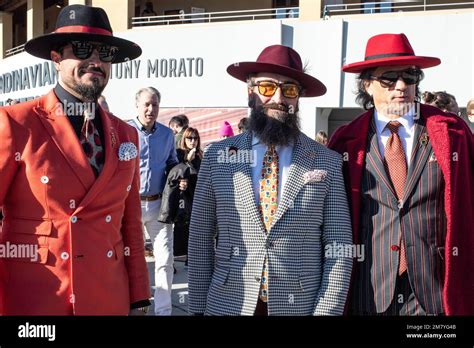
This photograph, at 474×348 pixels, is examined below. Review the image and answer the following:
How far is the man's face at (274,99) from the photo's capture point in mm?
2606

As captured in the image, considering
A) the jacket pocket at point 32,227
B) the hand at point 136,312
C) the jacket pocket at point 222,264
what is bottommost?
the hand at point 136,312

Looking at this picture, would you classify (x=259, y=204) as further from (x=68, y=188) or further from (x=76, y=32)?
(x=76, y=32)

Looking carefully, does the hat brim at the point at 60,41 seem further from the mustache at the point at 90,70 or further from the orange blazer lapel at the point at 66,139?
the orange blazer lapel at the point at 66,139

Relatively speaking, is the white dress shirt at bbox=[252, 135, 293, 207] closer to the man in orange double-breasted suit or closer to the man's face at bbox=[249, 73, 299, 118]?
the man's face at bbox=[249, 73, 299, 118]

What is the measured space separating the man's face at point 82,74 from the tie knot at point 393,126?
4.67ft

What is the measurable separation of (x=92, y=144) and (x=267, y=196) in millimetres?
850

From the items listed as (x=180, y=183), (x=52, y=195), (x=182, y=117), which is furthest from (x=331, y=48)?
(x=52, y=195)

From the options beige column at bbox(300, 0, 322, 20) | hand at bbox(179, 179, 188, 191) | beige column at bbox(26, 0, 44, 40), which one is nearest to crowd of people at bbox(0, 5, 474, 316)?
hand at bbox(179, 179, 188, 191)

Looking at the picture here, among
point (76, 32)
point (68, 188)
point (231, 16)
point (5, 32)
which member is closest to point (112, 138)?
point (68, 188)

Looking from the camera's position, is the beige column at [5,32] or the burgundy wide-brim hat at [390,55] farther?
the beige column at [5,32]

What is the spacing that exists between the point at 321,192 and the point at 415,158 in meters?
0.51

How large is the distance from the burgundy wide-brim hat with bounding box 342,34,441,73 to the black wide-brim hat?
4.15 feet

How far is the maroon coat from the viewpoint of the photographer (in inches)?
100

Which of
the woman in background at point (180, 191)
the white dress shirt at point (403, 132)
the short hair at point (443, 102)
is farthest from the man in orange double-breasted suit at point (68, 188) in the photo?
the short hair at point (443, 102)
